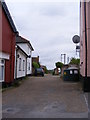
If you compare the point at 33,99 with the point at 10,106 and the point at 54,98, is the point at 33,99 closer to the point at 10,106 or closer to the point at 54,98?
the point at 54,98

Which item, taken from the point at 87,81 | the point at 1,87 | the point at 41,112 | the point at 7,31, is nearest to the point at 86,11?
the point at 87,81

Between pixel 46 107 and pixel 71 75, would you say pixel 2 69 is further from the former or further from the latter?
pixel 71 75

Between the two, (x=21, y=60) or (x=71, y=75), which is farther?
(x=21, y=60)

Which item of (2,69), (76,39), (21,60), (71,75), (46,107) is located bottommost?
(46,107)

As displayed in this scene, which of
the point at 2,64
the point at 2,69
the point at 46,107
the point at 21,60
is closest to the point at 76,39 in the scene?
the point at 2,64

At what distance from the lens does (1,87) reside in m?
16.9

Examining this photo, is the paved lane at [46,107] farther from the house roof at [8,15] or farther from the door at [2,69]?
the house roof at [8,15]

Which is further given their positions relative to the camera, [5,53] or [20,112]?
[5,53]

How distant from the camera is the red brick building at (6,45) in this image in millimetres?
17308

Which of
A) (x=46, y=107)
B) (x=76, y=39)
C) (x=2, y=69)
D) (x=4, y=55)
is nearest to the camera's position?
(x=46, y=107)

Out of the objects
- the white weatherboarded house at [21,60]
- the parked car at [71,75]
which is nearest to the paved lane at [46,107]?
the white weatherboarded house at [21,60]

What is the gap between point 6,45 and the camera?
1820cm

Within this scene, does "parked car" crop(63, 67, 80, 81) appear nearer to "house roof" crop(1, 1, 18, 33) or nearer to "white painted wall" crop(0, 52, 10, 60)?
"house roof" crop(1, 1, 18, 33)

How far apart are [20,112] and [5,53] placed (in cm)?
875
